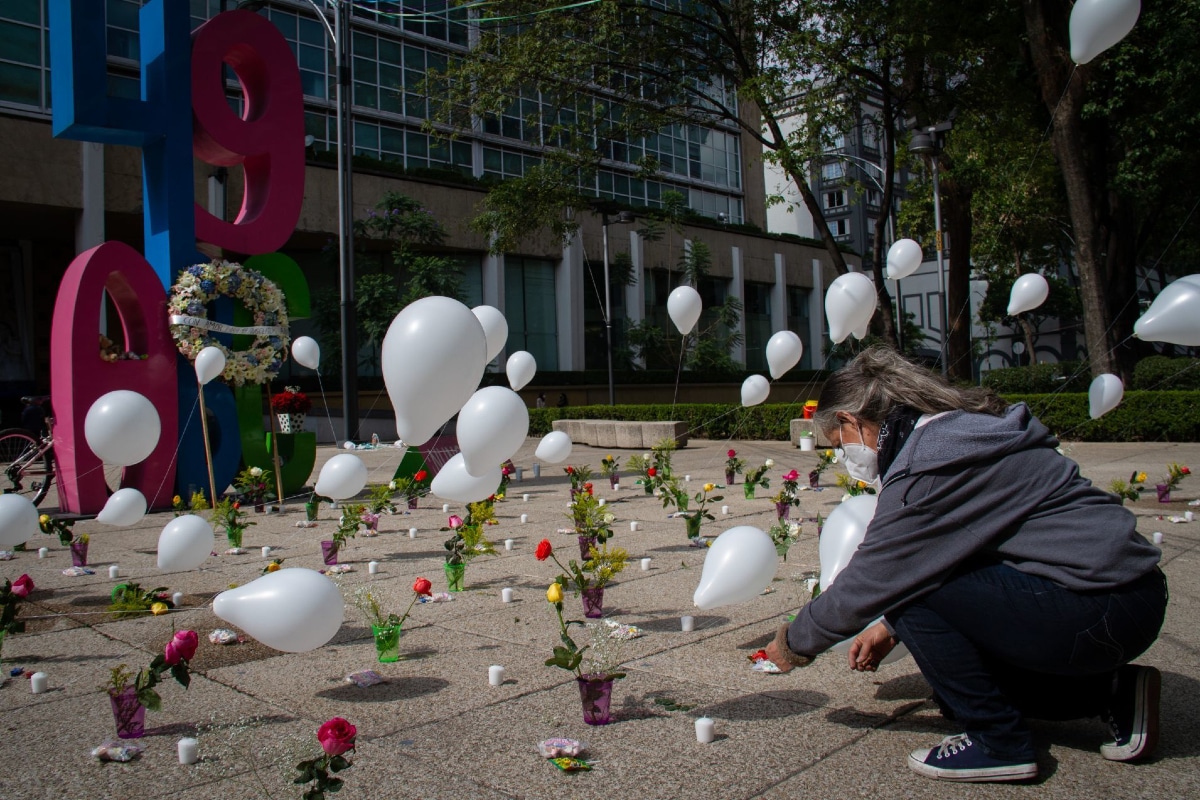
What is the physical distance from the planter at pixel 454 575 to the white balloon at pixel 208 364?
3845mm

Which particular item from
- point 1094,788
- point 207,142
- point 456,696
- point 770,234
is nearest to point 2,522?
point 456,696

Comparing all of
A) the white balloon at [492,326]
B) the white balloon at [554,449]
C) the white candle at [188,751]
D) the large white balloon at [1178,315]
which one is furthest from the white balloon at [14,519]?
the large white balloon at [1178,315]

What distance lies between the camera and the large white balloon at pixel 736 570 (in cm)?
328

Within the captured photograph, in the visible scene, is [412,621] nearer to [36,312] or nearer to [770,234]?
[36,312]

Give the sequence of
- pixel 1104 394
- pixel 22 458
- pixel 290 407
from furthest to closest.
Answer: pixel 290 407 → pixel 22 458 → pixel 1104 394

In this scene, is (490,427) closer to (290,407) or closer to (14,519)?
(14,519)

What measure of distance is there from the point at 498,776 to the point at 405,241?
76.0ft

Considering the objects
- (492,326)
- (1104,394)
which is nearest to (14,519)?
(492,326)

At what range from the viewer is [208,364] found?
7734mm

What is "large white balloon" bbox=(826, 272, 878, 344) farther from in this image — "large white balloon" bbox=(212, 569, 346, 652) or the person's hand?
"large white balloon" bbox=(212, 569, 346, 652)

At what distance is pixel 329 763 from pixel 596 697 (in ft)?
3.21

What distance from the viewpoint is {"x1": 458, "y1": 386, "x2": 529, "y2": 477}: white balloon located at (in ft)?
13.8

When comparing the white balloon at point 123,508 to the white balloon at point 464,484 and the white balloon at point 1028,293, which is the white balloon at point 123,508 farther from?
the white balloon at point 1028,293

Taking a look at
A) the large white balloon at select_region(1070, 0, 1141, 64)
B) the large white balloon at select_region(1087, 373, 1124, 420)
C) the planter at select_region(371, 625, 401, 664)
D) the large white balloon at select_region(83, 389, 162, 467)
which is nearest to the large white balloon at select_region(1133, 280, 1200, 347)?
the large white balloon at select_region(1087, 373, 1124, 420)
